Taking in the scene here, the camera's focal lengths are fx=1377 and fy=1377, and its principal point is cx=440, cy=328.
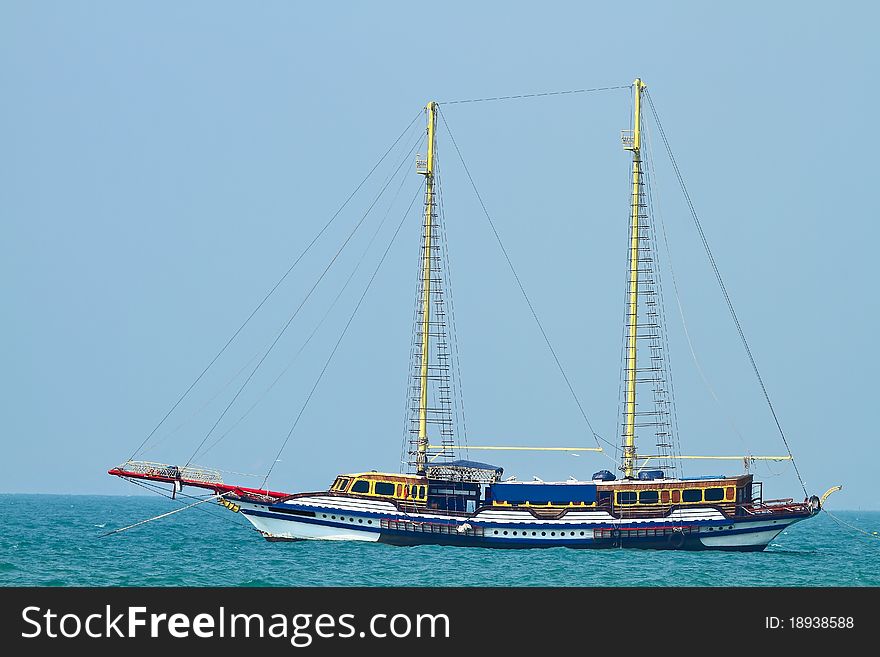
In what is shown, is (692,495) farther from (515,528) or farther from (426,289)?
(426,289)

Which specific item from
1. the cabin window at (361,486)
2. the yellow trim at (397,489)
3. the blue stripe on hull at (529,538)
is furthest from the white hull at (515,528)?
the cabin window at (361,486)

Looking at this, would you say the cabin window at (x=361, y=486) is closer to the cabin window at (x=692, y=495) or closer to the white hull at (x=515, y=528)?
the white hull at (x=515, y=528)

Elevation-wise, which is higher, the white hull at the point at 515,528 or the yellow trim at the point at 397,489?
the yellow trim at the point at 397,489

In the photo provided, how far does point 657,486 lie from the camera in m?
70.4

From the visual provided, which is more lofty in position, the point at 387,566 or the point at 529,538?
the point at 529,538

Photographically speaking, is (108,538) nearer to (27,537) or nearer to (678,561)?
(27,537)

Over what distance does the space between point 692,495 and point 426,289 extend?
60.7 ft

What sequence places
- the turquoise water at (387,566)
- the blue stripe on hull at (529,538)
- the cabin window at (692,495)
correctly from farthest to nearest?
the cabin window at (692,495)
the blue stripe on hull at (529,538)
the turquoise water at (387,566)

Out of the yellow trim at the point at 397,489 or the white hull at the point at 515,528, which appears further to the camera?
the yellow trim at the point at 397,489

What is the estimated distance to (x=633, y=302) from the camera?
251 feet

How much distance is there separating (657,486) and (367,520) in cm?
1491

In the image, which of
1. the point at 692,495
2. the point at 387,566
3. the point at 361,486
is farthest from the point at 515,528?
the point at 387,566

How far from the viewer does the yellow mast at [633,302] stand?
7569 centimetres

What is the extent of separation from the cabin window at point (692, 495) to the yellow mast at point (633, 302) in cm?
489
